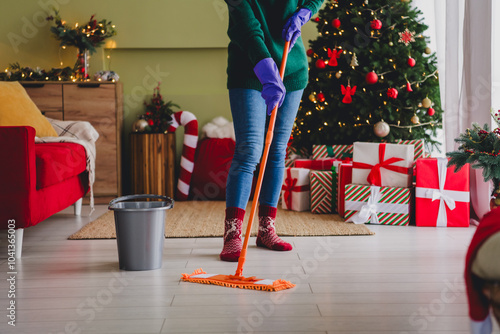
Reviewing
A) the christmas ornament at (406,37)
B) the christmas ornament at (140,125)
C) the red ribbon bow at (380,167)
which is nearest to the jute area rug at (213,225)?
the red ribbon bow at (380,167)

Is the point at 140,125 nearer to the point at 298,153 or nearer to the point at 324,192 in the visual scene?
the point at 298,153

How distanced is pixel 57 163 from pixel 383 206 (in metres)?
1.76

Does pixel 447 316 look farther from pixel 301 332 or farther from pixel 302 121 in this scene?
pixel 302 121

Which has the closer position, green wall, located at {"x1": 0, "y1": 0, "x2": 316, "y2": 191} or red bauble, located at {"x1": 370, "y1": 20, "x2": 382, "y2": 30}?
red bauble, located at {"x1": 370, "y1": 20, "x2": 382, "y2": 30}

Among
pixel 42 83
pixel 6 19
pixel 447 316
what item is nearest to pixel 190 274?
pixel 447 316

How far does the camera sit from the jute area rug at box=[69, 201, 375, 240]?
8.33 ft

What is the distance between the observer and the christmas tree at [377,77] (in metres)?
3.31

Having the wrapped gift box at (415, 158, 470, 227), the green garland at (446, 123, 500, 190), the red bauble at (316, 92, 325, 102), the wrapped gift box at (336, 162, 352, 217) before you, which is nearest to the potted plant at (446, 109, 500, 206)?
the green garland at (446, 123, 500, 190)

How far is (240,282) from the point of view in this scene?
1.60 m

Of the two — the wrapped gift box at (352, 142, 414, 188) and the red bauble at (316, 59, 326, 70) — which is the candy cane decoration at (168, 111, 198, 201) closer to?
the red bauble at (316, 59, 326, 70)

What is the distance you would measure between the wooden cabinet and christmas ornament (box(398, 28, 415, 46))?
7.00ft

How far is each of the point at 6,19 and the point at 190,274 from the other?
3505 mm

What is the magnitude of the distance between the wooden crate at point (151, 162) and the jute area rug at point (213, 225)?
2.16 feet

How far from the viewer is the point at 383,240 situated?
2.39 metres
